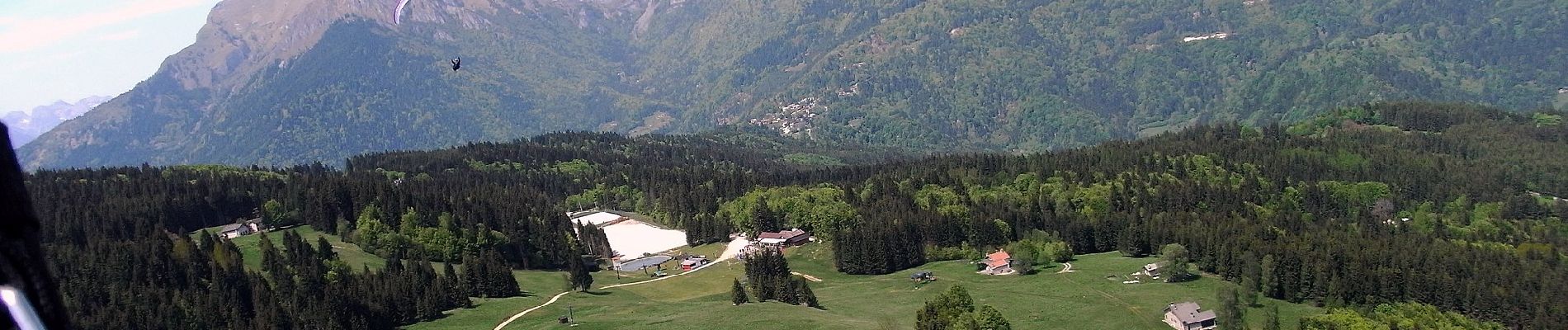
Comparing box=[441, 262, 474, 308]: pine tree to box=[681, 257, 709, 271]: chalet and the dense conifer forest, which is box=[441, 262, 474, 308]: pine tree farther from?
box=[681, 257, 709, 271]: chalet

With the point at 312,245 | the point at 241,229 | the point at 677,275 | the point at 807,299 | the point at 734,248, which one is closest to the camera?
the point at 807,299

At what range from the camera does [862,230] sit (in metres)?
140

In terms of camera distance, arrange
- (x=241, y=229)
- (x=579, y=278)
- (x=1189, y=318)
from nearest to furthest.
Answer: (x=1189, y=318), (x=579, y=278), (x=241, y=229)

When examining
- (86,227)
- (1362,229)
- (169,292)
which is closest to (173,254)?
(169,292)

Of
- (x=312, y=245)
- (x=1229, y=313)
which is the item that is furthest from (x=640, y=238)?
(x=1229, y=313)

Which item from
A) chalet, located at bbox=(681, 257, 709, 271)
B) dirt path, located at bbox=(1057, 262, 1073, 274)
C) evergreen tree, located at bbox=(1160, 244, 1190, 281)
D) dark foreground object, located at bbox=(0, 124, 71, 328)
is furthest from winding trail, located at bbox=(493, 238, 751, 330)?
dark foreground object, located at bbox=(0, 124, 71, 328)

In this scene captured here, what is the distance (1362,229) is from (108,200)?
173 meters

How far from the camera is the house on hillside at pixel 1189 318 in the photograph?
87925 mm

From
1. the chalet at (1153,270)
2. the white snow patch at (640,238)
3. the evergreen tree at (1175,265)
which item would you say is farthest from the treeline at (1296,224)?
the white snow patch at (640,238)

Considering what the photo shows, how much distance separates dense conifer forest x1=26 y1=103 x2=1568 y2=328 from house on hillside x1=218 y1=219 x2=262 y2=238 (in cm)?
181

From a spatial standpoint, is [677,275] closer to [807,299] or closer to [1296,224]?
[807,299]

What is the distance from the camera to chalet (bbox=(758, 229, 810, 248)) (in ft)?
510

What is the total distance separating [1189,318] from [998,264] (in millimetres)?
38808

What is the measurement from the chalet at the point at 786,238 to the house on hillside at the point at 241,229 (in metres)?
70.5
